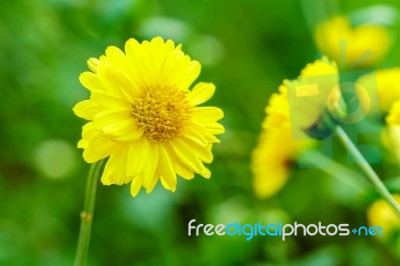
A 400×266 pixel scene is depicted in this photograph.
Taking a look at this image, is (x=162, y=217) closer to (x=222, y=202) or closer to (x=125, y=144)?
(x=222, y=202)

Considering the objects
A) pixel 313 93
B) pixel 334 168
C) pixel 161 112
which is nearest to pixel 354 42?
pixel 334 168

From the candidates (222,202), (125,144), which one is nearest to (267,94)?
(222,202)

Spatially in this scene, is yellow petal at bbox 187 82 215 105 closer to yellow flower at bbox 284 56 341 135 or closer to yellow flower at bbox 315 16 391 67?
yellow flower at bbox 284 56 341 135

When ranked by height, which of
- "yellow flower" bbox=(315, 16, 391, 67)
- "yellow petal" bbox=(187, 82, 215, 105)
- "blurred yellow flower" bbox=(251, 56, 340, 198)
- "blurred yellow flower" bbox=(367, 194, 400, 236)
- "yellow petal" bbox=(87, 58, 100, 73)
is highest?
"yellow flower" bbox=(315, 16, 391, 67)

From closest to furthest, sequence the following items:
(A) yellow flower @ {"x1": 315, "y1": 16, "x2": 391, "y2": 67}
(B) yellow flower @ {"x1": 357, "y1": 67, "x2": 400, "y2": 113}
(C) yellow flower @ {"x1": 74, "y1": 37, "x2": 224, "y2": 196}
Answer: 1. (C) yellow flower @ {"x1": 74, "y1": 37, "x2": 224, "y2": 196}
2. (B) yellow flower @ {"x1": 357, "y1": 67, "x2": 400, "y2": 113}
3. (A) yellow flower @ {"x1": 315, "y1": 16, "x2": 391, "y2": 67}

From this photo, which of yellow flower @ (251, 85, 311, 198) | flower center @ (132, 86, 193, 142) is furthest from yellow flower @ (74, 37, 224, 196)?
yellow flower @ (251, 85, 311, 198)

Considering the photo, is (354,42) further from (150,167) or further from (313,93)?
(150,167)

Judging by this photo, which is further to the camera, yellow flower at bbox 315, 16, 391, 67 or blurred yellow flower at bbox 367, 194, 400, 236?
yellow flower at bbox 315, 16, 391, 67
